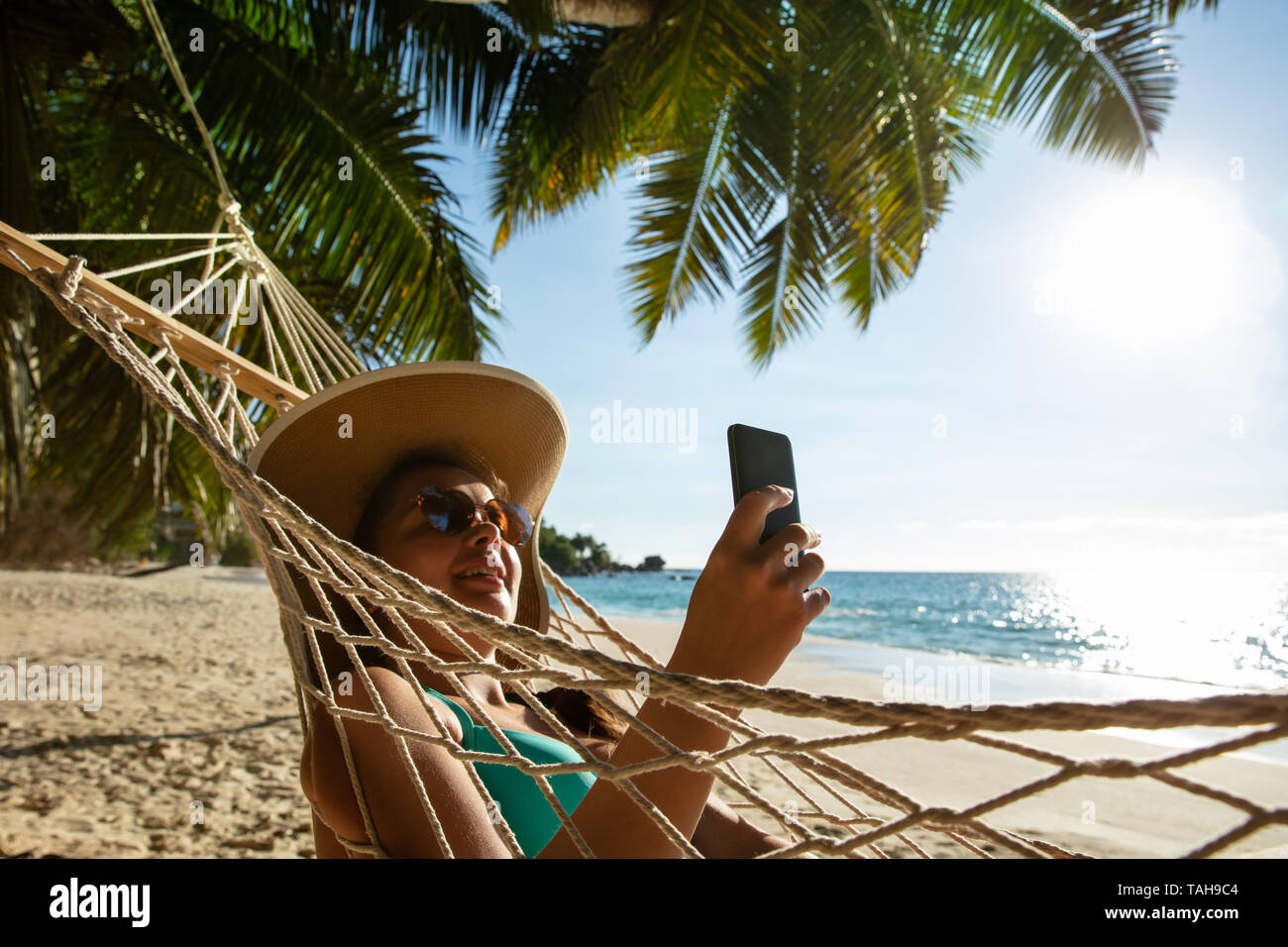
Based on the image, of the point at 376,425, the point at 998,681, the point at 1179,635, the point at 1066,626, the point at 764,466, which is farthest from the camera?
the point at 1066,626

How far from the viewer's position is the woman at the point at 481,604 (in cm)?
68

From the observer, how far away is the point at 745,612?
2.21 feet

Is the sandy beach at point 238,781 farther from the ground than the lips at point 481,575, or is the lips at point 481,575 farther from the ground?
the lips at point 481,575

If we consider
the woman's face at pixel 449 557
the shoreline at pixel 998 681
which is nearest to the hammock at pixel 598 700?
the woman's face at pixel 449 557

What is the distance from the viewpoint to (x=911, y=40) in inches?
167

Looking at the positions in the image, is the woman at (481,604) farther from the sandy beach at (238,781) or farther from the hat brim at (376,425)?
the sandy beach at (238,781)

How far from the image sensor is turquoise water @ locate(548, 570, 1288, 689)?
1241 centimetres

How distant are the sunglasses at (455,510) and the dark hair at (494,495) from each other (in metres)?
0.08

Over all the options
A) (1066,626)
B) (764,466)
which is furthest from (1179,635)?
(764,466)

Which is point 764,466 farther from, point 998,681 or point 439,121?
point 998,681

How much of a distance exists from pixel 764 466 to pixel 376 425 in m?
0.76

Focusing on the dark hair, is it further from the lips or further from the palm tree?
the palm tree
